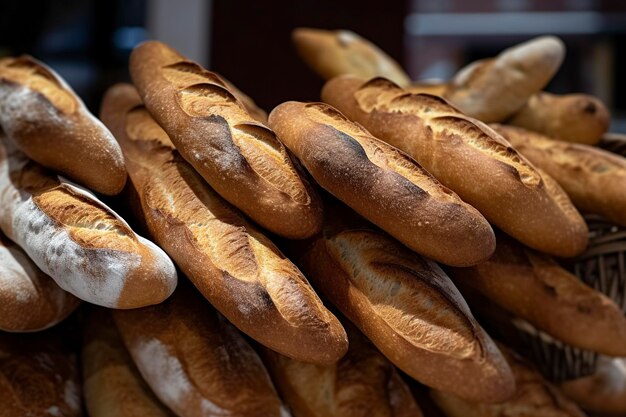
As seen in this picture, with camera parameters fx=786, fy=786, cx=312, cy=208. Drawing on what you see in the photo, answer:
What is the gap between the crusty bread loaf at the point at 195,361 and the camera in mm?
846

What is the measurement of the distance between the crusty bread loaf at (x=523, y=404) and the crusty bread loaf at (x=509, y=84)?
0.46 meters

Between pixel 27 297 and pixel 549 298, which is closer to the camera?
pixel 27 297

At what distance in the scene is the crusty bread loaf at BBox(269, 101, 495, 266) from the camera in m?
0.85

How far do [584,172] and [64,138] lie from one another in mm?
707

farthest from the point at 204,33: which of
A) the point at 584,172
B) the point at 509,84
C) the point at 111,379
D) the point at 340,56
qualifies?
the point at 111,379

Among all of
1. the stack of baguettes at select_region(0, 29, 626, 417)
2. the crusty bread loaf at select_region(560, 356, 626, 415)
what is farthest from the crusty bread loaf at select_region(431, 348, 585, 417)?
the crusty bread loaf at select_region(560, 356, 626, 415)

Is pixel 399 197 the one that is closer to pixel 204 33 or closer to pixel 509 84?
pixel 509 84

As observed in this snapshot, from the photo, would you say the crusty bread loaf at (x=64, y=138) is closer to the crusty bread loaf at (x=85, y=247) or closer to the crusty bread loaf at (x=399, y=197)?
the crusty bread loaf at (x=85, y=247)

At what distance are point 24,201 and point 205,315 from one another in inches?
→ 9.7

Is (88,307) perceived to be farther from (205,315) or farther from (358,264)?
(358,264)

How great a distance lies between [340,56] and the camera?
1.57 m

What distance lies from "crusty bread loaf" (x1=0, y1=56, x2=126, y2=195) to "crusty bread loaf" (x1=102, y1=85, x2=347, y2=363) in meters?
0.06

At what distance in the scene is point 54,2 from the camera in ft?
8.48

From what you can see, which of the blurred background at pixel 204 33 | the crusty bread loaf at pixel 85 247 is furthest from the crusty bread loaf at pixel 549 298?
the blurred background at pixel 204 33
